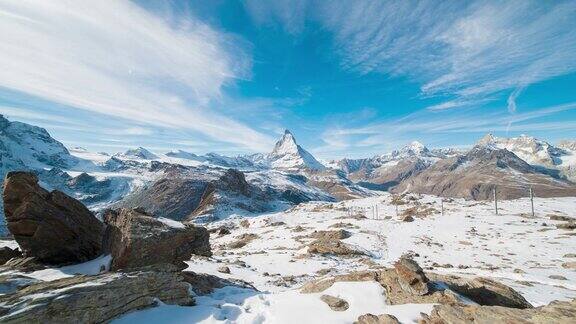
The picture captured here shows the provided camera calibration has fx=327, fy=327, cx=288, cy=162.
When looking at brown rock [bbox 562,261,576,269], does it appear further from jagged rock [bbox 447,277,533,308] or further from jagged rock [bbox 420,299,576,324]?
jagged rock [bbox 420,299,576,324]

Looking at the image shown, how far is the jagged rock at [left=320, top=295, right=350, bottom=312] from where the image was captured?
13.4m

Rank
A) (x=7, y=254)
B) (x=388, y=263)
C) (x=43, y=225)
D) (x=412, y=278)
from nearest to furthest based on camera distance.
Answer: (x=412, y=278)
(x=43, y=225)
(x=7, y=254)
(x=388, y=263)

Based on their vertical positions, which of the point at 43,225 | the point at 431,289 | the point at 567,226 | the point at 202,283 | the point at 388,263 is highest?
the point at 567,226

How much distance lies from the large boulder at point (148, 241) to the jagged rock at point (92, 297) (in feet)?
4.79

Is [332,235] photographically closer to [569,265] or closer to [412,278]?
[569,265]

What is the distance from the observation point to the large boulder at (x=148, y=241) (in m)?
16.5

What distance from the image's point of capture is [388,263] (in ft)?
111

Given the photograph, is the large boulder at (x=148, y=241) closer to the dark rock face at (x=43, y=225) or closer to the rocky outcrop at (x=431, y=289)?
the dark rock face at (x=43, y=225)

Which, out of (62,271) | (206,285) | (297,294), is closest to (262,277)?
(206,285)

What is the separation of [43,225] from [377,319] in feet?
Result: 64.9

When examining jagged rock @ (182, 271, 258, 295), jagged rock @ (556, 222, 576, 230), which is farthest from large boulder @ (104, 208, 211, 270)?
jagged rock @ (556, 222, 576, 230)

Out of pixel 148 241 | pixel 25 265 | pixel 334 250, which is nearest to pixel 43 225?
pixel 25 265

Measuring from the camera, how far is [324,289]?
1579cm

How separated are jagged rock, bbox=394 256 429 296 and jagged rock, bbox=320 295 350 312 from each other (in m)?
3.05
